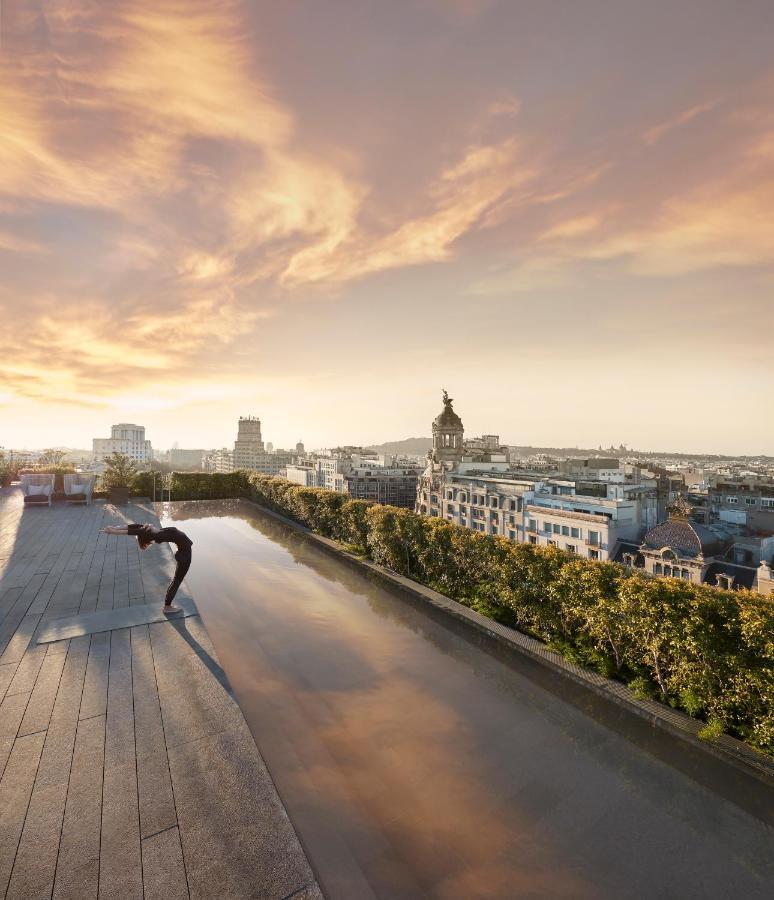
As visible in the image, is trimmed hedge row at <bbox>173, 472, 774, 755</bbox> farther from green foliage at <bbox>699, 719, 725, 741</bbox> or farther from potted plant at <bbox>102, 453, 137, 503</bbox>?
potted plant at <bbox>102, 453, 137, 503</bbox>

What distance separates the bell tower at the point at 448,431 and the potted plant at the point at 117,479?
167ft

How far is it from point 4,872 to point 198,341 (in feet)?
83.9

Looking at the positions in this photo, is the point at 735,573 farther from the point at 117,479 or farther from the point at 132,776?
the point at 117,479

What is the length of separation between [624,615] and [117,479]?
990 inches

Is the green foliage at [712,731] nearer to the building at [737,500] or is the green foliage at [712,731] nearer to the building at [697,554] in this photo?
the building at [697,554]

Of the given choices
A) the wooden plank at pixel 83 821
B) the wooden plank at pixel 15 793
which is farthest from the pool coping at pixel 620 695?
the wooden plank at pixel 15 793

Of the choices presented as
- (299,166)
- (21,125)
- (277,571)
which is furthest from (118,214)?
(277,571)

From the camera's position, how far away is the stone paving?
3.39 meters

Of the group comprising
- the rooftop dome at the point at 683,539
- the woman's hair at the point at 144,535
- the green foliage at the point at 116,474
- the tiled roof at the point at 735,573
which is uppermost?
the green foliage at the point at 116,474

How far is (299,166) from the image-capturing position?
535 inches

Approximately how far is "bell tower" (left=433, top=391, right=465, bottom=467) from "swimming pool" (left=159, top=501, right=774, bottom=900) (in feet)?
199

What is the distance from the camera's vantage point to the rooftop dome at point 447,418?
71938 mm

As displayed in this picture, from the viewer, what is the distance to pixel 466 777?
651cm

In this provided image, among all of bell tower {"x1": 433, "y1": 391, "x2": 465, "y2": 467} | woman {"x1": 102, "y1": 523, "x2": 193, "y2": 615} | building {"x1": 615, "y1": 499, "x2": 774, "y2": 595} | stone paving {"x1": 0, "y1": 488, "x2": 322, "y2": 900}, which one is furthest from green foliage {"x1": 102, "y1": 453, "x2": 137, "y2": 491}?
bell tower {"x1": 433, "y1": 391, "x2": 465, "y2": 467}
